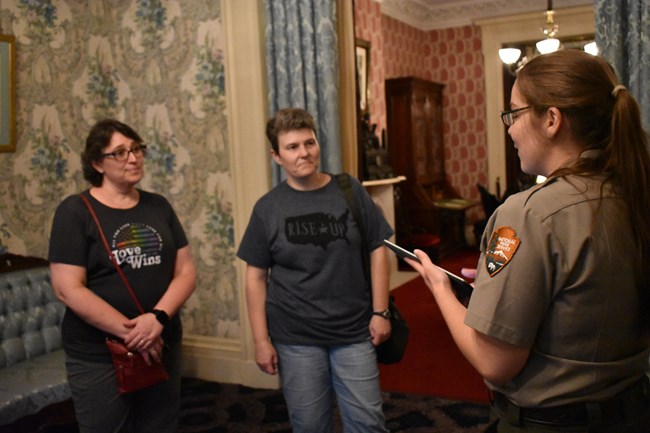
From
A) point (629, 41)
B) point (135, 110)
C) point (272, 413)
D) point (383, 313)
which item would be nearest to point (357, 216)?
point (383, 313)

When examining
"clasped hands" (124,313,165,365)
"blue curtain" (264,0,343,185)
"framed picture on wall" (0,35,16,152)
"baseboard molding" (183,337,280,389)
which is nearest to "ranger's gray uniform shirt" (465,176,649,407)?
"clasped hands" (124,313,165,365)

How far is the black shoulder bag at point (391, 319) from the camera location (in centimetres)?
234

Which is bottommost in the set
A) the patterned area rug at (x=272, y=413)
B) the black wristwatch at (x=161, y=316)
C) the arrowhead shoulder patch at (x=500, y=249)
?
the patterned area rug at (x=272, y=413)

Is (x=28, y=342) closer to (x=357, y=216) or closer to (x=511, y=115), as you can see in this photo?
(x=357, y=216)

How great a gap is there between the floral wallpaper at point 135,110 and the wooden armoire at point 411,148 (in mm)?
3997

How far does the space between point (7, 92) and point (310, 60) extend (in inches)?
65.6

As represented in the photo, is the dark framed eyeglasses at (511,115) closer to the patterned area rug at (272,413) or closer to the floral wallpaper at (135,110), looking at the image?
the patterned area rug at (272,413)

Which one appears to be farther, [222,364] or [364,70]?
[364,70]

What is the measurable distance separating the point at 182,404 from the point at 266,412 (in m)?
0.51

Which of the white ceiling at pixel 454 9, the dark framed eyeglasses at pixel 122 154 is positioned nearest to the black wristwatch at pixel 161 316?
the dark framed eyeglasses at pixel 122 154

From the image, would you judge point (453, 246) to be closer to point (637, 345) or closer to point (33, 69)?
point (33, 69)

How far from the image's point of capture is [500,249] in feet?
4.11

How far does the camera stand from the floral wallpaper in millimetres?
3887

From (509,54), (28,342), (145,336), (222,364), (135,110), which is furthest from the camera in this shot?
(509,54)
